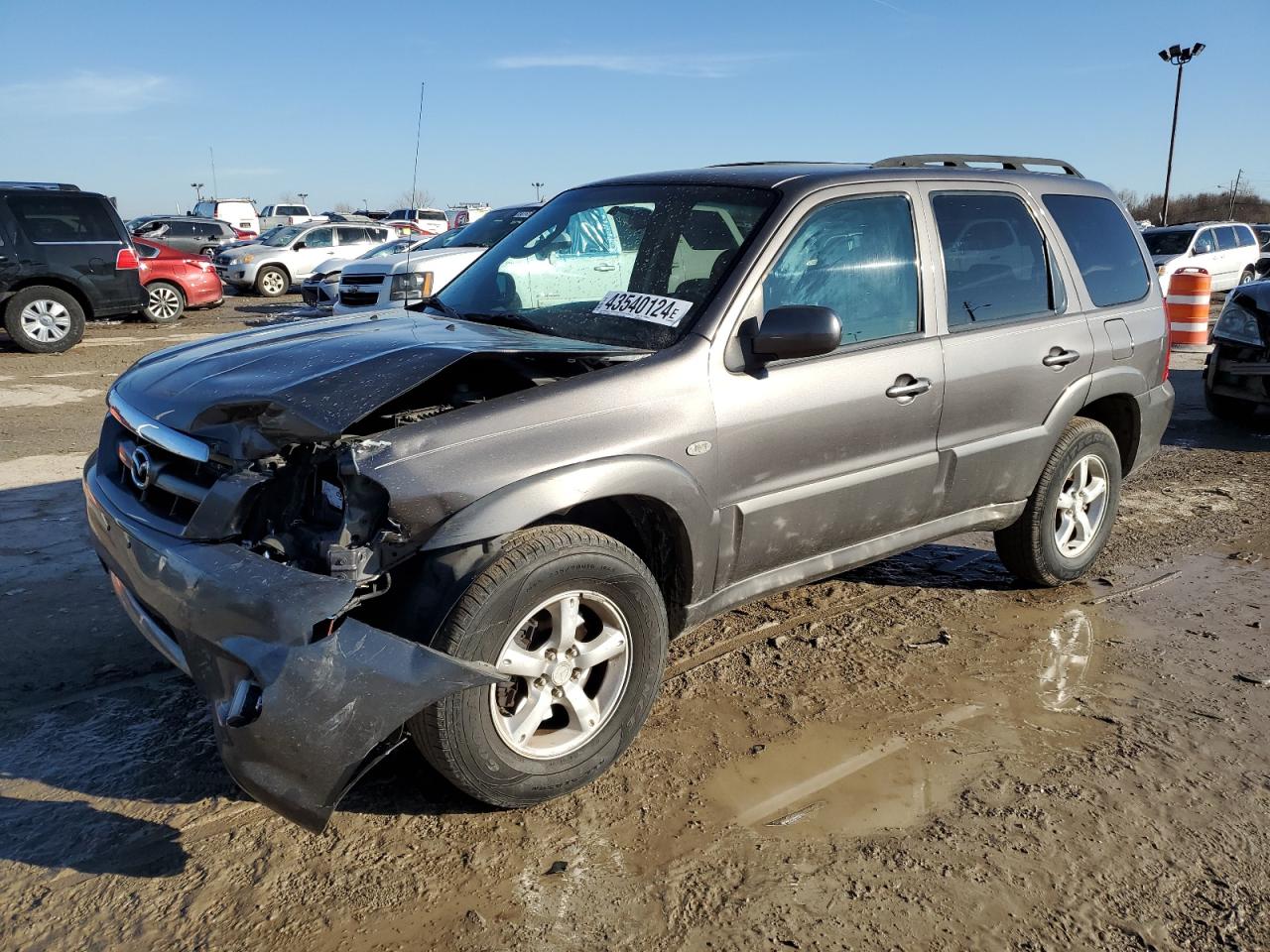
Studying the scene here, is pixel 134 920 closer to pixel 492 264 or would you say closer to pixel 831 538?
pixel 831 538

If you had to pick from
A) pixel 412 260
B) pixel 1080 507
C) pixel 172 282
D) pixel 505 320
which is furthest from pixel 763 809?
pixel 172 282

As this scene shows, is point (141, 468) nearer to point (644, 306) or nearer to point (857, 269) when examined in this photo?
point (644, 306)

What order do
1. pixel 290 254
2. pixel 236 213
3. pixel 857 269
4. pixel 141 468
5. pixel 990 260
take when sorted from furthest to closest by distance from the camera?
pixel 236 213 < pixel 290 254 < pixel 990 260 < pixel 857 269 < pixel 141 468

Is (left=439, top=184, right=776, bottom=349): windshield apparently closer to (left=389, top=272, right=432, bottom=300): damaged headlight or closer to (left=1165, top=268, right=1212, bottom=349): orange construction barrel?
(left=389, top=272, right=432, bottom=300): damaged headlight

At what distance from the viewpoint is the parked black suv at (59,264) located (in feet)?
39.6

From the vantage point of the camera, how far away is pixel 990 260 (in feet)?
14.4

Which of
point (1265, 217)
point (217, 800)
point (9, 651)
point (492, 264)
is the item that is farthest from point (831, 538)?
point (1265, 217)

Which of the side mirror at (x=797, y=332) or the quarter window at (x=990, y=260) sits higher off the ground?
the quarter window at (x=990, y=260)

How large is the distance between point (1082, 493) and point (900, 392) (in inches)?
66.6

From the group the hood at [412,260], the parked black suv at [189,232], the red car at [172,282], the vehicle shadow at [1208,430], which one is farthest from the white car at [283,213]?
the vehicle shadow at [1208,430]

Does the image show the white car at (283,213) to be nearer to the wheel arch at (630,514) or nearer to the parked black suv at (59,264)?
the parked black suv at (59,264)

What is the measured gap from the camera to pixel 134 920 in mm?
2562

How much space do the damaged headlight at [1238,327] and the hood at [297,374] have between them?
731cm

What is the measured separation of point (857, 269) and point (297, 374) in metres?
2.07
